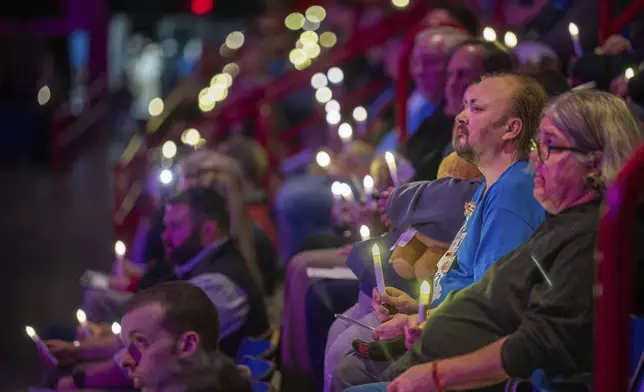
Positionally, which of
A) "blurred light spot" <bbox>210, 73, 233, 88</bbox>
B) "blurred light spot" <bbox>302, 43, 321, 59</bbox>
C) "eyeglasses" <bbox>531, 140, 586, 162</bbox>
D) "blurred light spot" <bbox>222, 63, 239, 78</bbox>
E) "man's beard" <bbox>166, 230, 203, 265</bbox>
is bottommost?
"man's beard" <bbox>166, 230, 203, 265</bbox>

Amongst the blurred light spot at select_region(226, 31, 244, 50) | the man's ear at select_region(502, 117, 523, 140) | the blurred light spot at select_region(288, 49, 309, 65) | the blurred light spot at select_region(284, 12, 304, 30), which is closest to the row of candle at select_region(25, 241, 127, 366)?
the man's ear at select_region(502, 117, 523, 140)

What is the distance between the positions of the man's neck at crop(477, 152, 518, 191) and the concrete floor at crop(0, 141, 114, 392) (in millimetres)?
3051

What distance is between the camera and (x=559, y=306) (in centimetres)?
227

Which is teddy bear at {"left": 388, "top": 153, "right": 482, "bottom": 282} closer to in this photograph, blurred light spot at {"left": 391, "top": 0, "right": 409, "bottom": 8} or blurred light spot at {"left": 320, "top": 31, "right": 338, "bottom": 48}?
blurred light spot at {"left": 391, "top": 0, "right": 409, "bottom": 8}

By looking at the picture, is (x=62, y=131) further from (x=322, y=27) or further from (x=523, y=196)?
(x=523, y=196)

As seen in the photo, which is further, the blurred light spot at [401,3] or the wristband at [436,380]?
the blurred light spot at [401,3]

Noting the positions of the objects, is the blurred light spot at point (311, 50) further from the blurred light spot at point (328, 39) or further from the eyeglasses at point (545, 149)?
the eyeglasses at point (545, 149)

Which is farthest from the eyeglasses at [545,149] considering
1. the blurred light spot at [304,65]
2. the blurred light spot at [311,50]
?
the blurred light spot at [311,50]

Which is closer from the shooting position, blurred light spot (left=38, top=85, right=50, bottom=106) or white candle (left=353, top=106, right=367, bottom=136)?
white candle (left=353, top=106, right=367, bottom=136)

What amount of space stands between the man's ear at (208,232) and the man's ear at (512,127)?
1.59m

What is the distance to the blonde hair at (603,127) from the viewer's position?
236 centimetres

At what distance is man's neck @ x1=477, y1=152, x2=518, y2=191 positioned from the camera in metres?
2.88

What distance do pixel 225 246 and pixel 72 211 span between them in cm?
727

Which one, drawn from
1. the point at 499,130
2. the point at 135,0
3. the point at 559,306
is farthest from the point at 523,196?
the point at 135,0
